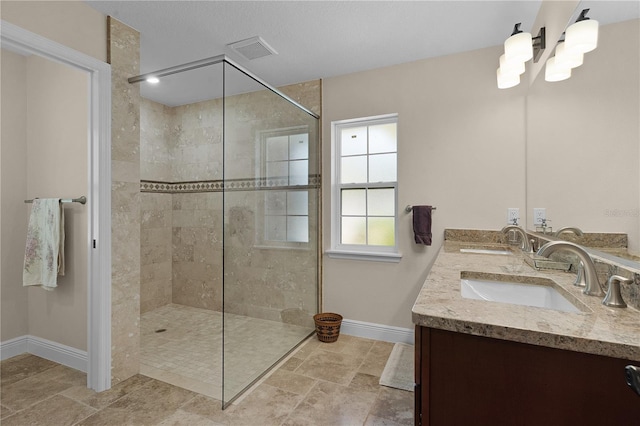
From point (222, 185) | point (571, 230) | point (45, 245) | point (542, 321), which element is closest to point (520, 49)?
point (571, 230)

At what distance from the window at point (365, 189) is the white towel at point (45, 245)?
7.06ft

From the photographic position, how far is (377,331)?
276 centimetres

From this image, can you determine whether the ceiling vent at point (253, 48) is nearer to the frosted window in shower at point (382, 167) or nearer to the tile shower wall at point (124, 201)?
the tile shower wall at point (124, 201)

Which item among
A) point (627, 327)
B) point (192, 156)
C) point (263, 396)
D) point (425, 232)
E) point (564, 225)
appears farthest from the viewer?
point (192, 156)

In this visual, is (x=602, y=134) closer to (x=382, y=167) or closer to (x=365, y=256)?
(x=382, y=167)

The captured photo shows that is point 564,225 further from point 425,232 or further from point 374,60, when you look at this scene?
point 374,60

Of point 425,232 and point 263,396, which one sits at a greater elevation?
point 425,232

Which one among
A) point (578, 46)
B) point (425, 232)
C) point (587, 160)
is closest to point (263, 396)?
point (425, 232)

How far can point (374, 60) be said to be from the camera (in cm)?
260

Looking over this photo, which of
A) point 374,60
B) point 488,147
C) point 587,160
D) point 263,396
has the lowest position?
point 263,396

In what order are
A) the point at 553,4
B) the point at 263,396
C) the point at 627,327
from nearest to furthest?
the point at 627,327 < the point at 553,4 < the point at 263,396

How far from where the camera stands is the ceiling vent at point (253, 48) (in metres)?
2.30

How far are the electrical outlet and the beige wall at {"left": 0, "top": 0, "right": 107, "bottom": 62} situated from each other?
9.32 ft

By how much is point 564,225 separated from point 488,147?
1132 mm
